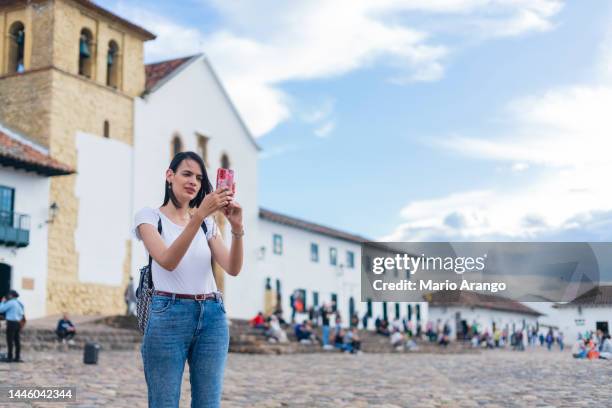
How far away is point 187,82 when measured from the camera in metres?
33.4

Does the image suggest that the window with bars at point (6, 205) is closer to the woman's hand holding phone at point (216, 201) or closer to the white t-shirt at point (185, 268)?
the white t-shirt at point (185, 268)

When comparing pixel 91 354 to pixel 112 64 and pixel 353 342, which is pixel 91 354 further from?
pixel 112 64

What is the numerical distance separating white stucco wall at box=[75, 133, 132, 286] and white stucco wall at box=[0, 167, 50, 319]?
1.73 meters

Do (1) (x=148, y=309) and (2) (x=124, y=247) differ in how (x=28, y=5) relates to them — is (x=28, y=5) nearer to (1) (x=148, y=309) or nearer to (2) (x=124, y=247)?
(2) (x=124, y=247)

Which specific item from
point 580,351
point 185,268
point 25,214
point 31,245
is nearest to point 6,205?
point 25,214

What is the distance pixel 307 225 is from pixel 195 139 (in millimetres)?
10552

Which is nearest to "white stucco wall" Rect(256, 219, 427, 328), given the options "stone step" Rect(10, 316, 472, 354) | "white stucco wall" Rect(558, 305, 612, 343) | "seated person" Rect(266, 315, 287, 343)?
"stone step" Rect(10, 316, 472, 354)

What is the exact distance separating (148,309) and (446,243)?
12665 mm

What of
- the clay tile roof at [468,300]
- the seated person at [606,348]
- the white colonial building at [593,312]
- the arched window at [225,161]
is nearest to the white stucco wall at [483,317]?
the clay tile roof at [468,300]

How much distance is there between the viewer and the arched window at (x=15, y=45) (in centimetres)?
2850

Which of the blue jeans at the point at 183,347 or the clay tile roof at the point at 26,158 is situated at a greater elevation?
the clay tile roof at the point at 26,158

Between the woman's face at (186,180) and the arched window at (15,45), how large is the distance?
27156 millimetres

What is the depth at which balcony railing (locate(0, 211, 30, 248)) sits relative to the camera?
2370 centimetres

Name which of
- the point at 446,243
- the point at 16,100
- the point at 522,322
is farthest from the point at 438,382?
the point at 522,322
